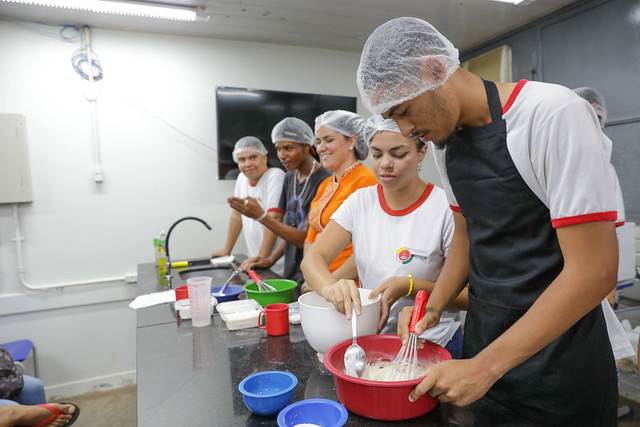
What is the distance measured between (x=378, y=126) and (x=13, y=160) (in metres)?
3.04

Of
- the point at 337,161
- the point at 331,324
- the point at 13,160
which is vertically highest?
the point at 13,160

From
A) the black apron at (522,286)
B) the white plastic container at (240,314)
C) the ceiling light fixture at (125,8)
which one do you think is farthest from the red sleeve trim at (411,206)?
the ceiling light fixture at (125,8)

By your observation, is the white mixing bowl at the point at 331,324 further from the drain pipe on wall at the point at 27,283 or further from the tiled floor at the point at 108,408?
the drain pipe on wall at the point at 27,283

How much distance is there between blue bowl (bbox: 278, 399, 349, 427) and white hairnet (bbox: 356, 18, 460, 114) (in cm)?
69

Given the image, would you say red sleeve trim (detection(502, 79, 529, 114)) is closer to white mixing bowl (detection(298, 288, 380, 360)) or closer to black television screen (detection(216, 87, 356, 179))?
Result: white mixing bowl (detection(298, 288, 380, 360))

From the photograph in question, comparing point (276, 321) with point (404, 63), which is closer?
point (404, 63)

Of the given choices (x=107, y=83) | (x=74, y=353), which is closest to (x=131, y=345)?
(x=74, y=353)

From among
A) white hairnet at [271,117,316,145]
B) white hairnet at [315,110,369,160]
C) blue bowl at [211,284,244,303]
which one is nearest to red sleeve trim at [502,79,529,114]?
white hairnet at [315,110,369,160]

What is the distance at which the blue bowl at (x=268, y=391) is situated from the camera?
881 millimetres

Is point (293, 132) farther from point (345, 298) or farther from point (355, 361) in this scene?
point (355, 361)

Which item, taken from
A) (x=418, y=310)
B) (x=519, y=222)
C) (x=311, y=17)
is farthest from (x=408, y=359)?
(x=311, y=17)

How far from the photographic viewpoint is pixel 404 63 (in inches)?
36.3

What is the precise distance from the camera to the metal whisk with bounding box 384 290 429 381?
95 centimetres

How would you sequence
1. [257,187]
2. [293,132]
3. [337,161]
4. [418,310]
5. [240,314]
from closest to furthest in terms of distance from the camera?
[418,310] → [240,314] → [337,161] → [293,132] → [257,187]
